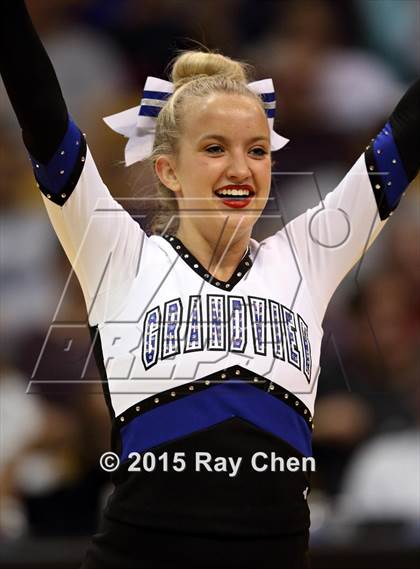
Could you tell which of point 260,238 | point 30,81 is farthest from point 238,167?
point 260,238

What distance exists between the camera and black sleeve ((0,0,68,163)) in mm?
1413

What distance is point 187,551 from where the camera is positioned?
142 cm

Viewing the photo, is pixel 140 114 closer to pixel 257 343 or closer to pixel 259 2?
pixel 257 343

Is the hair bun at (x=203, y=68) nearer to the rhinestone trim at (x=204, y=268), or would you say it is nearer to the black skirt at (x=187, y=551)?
the rhinestone trim at (x=204, y=268)

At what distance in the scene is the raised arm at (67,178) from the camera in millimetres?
1425

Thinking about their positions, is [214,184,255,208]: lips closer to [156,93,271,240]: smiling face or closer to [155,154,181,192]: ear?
[156,93,271,240]: smiling face

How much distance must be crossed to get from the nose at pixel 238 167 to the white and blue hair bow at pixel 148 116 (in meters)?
0.18

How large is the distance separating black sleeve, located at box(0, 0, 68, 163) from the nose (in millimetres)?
284

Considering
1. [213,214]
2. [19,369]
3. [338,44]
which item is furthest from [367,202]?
[338,44]

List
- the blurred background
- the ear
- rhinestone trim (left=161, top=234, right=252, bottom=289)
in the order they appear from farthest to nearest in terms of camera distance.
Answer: the blurred background → the ear → rhinestone trim (left=161, top=234, right=252, bottom=289)

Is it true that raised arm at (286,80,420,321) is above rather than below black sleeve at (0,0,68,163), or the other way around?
below

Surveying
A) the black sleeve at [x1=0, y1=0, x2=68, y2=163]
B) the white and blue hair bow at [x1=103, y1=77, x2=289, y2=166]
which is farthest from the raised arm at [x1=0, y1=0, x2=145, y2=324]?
the white and blue hair bow at [x1=103, y1=77, x2=289, y2=166]

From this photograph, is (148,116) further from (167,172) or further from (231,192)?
(231,192)

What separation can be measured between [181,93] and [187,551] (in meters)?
0.78
